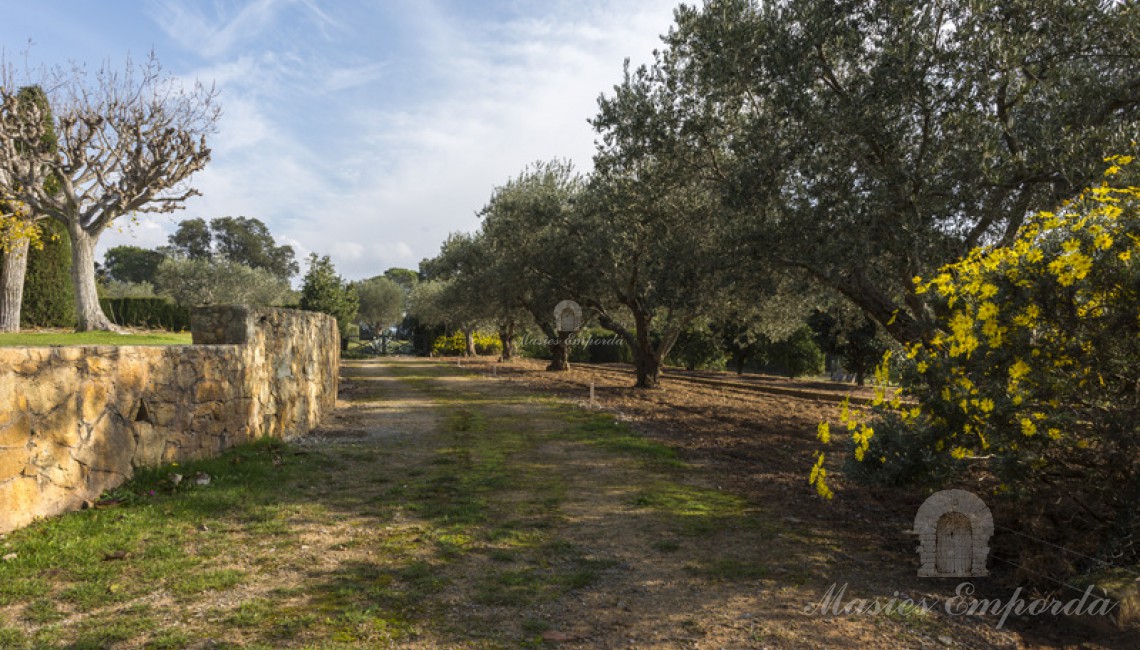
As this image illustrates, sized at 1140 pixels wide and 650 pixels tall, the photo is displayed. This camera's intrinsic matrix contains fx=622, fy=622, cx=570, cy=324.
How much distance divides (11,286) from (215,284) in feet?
122

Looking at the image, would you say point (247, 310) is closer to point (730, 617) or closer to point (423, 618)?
point (423, 618)

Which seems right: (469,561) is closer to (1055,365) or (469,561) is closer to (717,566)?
(717,566)

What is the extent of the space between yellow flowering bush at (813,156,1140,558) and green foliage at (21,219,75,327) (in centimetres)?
3002

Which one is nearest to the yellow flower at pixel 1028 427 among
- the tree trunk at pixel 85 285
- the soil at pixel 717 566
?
the soil at pixel 717 566

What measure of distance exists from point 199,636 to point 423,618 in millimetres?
1317

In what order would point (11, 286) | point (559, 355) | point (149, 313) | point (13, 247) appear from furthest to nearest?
point (149, 313) → point (559, 355) → point (13, 247) → point (11, 286)

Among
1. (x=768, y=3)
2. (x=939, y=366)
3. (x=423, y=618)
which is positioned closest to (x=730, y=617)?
(x=423, y=618)

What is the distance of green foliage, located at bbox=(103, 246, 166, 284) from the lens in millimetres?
95312

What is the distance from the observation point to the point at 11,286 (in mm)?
20438

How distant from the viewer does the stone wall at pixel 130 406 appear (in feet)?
18.2

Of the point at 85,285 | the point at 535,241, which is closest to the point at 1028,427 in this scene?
the point at 535,241

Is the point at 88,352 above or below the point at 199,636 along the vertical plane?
above

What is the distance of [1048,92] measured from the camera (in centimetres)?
845

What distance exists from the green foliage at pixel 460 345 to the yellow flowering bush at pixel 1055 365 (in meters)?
41.9
